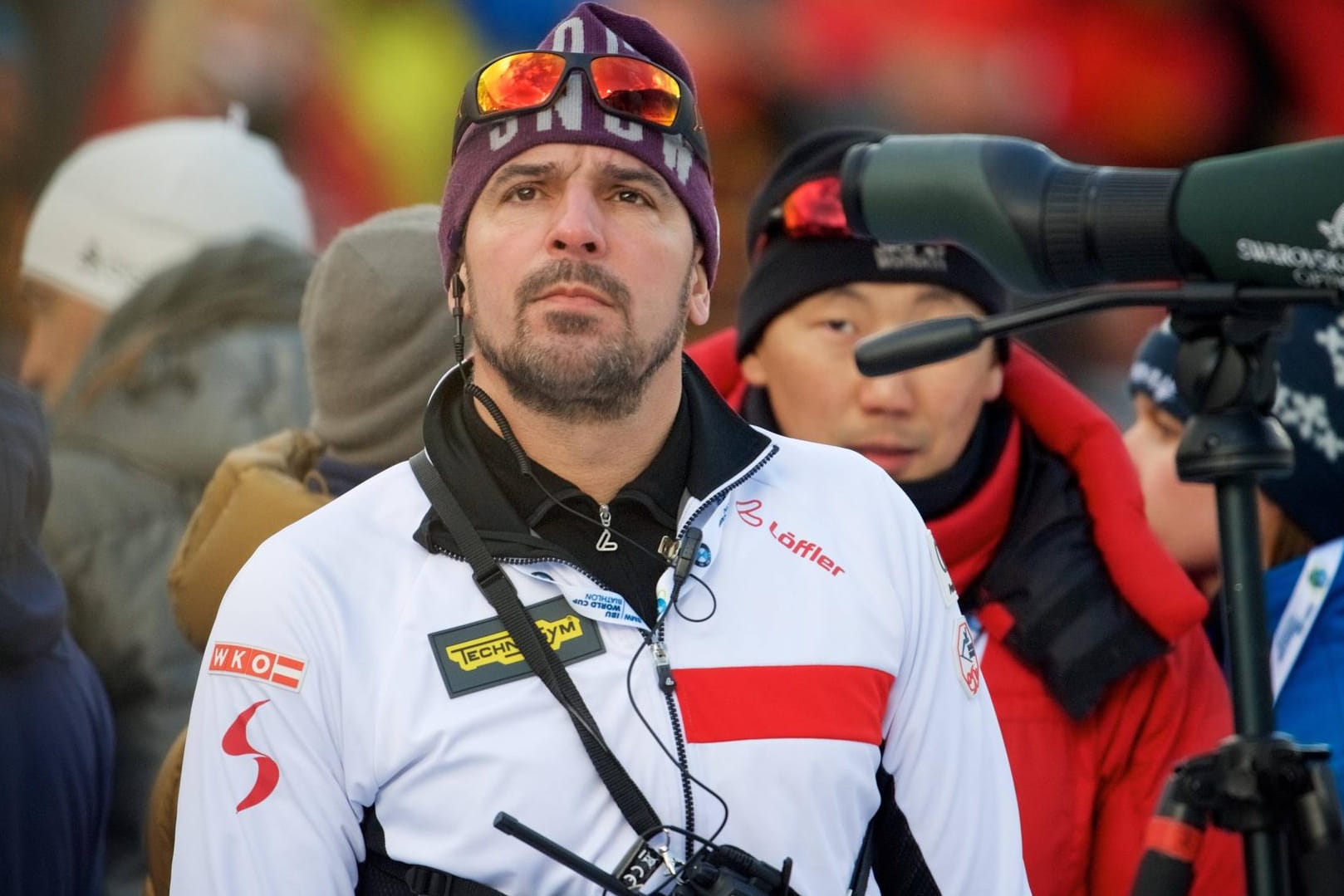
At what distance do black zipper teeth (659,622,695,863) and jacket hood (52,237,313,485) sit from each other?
1.79 metres

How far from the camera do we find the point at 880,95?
5793mm

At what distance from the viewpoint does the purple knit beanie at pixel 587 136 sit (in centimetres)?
213

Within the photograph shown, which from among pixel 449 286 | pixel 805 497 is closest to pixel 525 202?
pixel 449 286

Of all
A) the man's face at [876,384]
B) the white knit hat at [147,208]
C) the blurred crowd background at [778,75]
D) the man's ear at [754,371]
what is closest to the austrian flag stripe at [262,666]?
the man's face at [876,384]

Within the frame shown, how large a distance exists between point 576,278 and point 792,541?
0.41 meters

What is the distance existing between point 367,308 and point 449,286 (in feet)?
1.53

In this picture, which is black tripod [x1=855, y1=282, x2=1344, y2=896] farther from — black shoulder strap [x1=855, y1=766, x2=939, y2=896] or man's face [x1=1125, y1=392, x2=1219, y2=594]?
man's face [x1=1125, y1=392, x2=1219, y2=594]

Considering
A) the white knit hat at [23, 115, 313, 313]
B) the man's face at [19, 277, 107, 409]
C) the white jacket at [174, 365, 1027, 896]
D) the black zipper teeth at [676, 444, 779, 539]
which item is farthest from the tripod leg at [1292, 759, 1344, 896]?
the man's face at [19, 277, 107, 409]

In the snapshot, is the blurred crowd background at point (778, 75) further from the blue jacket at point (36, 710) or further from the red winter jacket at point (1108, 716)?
the blue jacket at point (36, 710)

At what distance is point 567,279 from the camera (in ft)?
6.78

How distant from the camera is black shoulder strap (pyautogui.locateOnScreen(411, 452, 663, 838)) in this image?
1839 millimetres

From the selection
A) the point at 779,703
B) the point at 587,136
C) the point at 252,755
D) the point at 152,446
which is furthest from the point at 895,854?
the point at 152,446

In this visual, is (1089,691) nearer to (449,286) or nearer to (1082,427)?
(1082,427)

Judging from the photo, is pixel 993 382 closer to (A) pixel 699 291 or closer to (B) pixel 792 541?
(A) pixel 699 291
